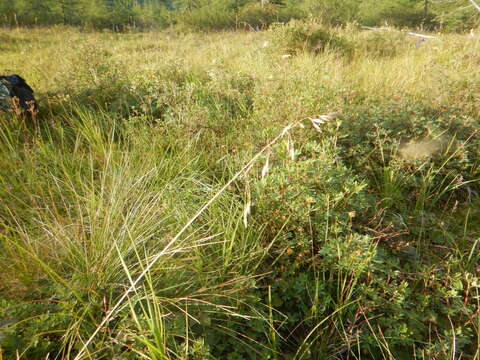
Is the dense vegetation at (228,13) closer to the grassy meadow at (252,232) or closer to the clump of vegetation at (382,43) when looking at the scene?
the clump of vegetation at (382,43)

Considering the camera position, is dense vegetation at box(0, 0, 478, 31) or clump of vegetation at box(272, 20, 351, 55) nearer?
clump of vegetation at box(272, 20, 351, 55)

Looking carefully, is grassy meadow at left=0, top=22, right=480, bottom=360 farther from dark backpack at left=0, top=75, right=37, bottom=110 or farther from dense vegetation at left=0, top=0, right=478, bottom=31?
dense vegetation at left=0, top=0, right=478, bottom=31

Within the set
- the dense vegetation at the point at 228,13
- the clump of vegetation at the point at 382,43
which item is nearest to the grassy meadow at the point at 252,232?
the clump of vegetation at the point at 382,43

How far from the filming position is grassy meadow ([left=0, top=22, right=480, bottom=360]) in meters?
1.10

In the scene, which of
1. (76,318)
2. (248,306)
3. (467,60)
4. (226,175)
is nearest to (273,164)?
(226,175)

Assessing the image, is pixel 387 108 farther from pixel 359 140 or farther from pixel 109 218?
pixel 109 218

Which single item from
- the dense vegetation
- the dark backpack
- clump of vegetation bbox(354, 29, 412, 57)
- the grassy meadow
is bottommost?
the grassy meadow

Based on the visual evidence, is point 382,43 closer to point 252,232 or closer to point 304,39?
point 304,39

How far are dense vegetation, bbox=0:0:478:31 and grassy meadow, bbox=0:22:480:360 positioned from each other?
1108 cm

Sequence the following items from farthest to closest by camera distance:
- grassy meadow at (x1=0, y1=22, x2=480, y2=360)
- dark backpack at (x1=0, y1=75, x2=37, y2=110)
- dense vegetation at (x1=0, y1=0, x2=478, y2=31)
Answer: dense vegetation at (x1=0, y1=0, x2=478, y2=31), dark backpack at (x1=0, y1=75, x2=37, y2=110), grassy meadow at (x1=0, y1=22, x2=480, y2=360)

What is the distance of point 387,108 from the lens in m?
2.75

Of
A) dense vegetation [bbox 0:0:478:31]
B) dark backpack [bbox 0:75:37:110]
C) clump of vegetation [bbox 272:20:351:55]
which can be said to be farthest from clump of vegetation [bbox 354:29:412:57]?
dense vegetation [bbox 0:0:478:31]

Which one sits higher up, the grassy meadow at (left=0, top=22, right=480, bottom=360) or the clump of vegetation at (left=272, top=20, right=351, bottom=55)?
the clump of vegetation at (left=272, top=20, right=351, bottom=55)

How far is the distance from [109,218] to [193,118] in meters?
1.34
